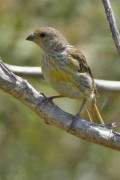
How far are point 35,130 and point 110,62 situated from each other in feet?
3.96

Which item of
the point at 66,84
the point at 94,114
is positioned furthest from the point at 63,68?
the point at 94,114

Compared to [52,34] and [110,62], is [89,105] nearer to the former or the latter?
[52,34]

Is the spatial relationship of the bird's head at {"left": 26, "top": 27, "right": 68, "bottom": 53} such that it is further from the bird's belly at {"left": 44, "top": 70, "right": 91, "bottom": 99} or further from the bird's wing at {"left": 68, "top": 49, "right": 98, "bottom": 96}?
the bird's belly at {"left": 44, "top": 70, "right": 91, "bottom": 99}

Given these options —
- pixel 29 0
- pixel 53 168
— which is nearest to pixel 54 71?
pixel 29 0

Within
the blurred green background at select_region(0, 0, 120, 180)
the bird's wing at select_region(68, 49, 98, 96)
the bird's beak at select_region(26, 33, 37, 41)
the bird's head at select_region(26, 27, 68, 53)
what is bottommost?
the blurred green background at select_region(0, 0, 120, 180)

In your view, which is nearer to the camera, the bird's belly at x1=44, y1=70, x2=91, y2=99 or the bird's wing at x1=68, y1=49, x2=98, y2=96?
the bird's belly at x1=44, y1=70, x2=91, y2=99

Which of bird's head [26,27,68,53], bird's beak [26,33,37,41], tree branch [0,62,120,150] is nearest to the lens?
tree branch [0,62,120,150]

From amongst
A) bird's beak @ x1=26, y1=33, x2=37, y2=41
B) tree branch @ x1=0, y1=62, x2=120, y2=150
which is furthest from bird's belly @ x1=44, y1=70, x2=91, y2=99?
tree branch @ x1=0, y1=62, x2=120, y2=150

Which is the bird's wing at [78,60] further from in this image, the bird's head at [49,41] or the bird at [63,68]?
the bird's head at [49,41]

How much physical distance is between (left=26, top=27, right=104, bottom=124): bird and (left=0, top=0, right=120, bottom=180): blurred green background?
101 centimetres

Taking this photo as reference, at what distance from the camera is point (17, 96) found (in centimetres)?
638

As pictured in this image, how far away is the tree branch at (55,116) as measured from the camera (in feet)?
20.5

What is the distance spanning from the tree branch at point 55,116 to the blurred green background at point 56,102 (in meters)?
1.96

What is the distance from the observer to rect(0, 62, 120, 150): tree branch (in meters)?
6.23
